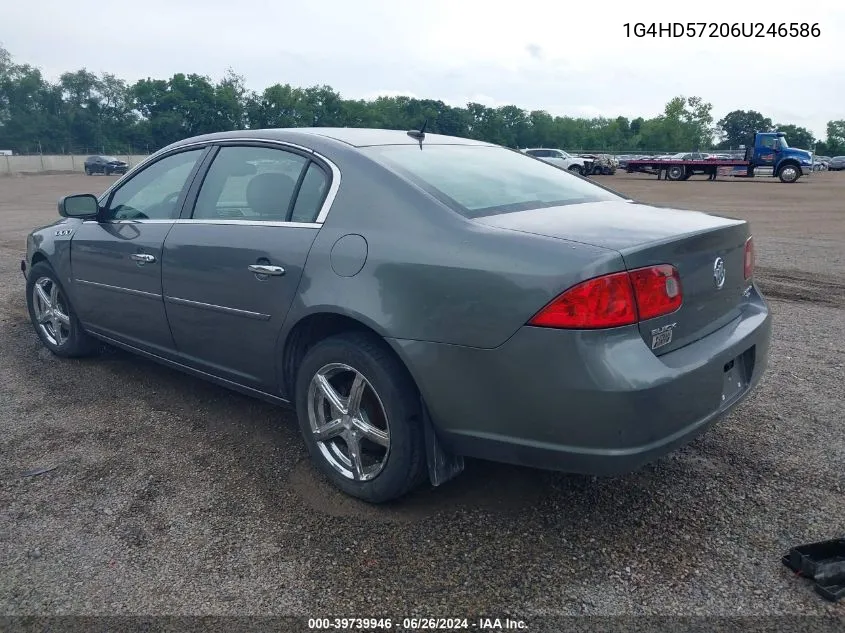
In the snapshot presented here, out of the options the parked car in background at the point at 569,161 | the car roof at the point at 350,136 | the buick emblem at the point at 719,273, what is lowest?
the buick emblem at the point at 719,273

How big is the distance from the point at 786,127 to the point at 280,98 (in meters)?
71.8

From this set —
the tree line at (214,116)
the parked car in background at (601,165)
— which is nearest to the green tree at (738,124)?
the tree line at (214,116)

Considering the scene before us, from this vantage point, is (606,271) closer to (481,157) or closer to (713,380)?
(713,380)

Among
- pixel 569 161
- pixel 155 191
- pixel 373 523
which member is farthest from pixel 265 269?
pixel 569 161

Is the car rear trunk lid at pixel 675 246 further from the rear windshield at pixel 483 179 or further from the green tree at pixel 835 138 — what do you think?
the green tree at pixel 835 138

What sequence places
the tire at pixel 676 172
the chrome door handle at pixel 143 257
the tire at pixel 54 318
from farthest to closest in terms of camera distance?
the tire at pixel 676 172 < the tire at pixel 54 318 < the chrome door handle at pixel 143 257

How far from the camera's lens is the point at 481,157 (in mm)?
3689

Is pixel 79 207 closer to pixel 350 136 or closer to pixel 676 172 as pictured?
pixel 350 136

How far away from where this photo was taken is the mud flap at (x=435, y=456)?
2.78m

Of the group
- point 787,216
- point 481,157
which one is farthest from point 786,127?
point 481,157

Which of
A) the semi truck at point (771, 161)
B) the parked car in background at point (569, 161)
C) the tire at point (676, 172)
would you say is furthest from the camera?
the parked car in background at point (569, 161)

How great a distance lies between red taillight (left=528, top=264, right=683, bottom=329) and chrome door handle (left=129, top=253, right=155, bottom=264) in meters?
2.40

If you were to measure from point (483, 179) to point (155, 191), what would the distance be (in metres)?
2.07

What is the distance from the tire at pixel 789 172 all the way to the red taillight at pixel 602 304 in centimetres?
3483
